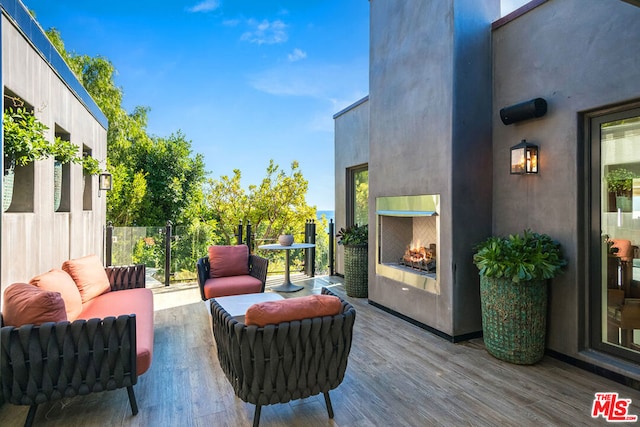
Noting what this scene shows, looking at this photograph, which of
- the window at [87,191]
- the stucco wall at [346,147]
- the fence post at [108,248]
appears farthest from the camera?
the fence post at [108,248]

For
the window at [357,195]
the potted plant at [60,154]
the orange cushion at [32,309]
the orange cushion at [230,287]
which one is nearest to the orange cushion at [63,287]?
the orange cushion at [32,309]

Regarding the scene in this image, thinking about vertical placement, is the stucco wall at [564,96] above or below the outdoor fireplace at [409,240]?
above

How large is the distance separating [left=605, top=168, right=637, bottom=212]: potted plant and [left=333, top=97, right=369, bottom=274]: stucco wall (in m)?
3.65

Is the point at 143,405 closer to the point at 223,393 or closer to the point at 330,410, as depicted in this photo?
the point at 223,393

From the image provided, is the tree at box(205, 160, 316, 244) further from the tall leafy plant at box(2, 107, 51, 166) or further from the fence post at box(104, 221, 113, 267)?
the tall leafy plant at box(2, 107, 51, 166)

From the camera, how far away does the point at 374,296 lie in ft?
16.7

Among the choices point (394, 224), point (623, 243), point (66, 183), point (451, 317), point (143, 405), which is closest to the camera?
point (143, 405)

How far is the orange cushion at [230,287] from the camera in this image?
4.41m

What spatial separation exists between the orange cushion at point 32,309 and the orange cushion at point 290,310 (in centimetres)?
123

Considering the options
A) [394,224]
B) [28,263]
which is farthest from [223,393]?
[394,224]

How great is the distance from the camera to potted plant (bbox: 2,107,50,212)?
2.56 m

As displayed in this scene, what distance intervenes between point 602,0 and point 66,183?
19.9 feet

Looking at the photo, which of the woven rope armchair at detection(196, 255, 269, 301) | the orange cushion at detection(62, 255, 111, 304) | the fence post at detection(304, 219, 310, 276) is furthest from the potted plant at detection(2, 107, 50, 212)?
the fence post at detection(304, 219, 310, 276)

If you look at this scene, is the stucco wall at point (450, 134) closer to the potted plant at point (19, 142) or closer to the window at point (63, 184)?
the potted plant at point (19, 142)
